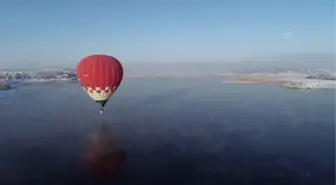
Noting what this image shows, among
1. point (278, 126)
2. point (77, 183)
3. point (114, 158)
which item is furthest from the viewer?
point (278, 126)

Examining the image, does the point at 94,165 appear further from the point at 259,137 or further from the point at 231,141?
the point at 259,137

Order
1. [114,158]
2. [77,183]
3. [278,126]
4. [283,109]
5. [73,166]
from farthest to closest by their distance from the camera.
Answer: [283,109]
[278,126]
[114,158]
[73,166]
[77,183]

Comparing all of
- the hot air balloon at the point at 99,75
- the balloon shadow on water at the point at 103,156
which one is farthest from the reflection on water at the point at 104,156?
the hot air balloon at the point at 99,75

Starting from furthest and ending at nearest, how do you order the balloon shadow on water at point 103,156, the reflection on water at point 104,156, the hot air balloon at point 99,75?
the hot air balloon at point 99,75 → the reflection on water at point 104,156 → the balloon shadow on water at point 103,156

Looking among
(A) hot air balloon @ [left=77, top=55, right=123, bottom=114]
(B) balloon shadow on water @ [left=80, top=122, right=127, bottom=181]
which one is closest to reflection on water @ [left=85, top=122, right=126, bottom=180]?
(B) balloon shadow on water @ [left=80, top=122, right=127, bottom=181]

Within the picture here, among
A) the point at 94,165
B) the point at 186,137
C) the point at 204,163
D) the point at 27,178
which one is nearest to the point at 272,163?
the point at 204,163

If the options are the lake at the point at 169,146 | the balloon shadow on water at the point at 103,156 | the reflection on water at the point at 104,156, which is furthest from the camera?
the reflection on water at the point at 104,156

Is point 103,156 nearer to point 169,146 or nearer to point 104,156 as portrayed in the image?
point 104,156

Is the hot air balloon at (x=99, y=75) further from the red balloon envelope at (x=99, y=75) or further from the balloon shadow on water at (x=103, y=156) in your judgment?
the balloon shadow on water at (x=103, y=156)
